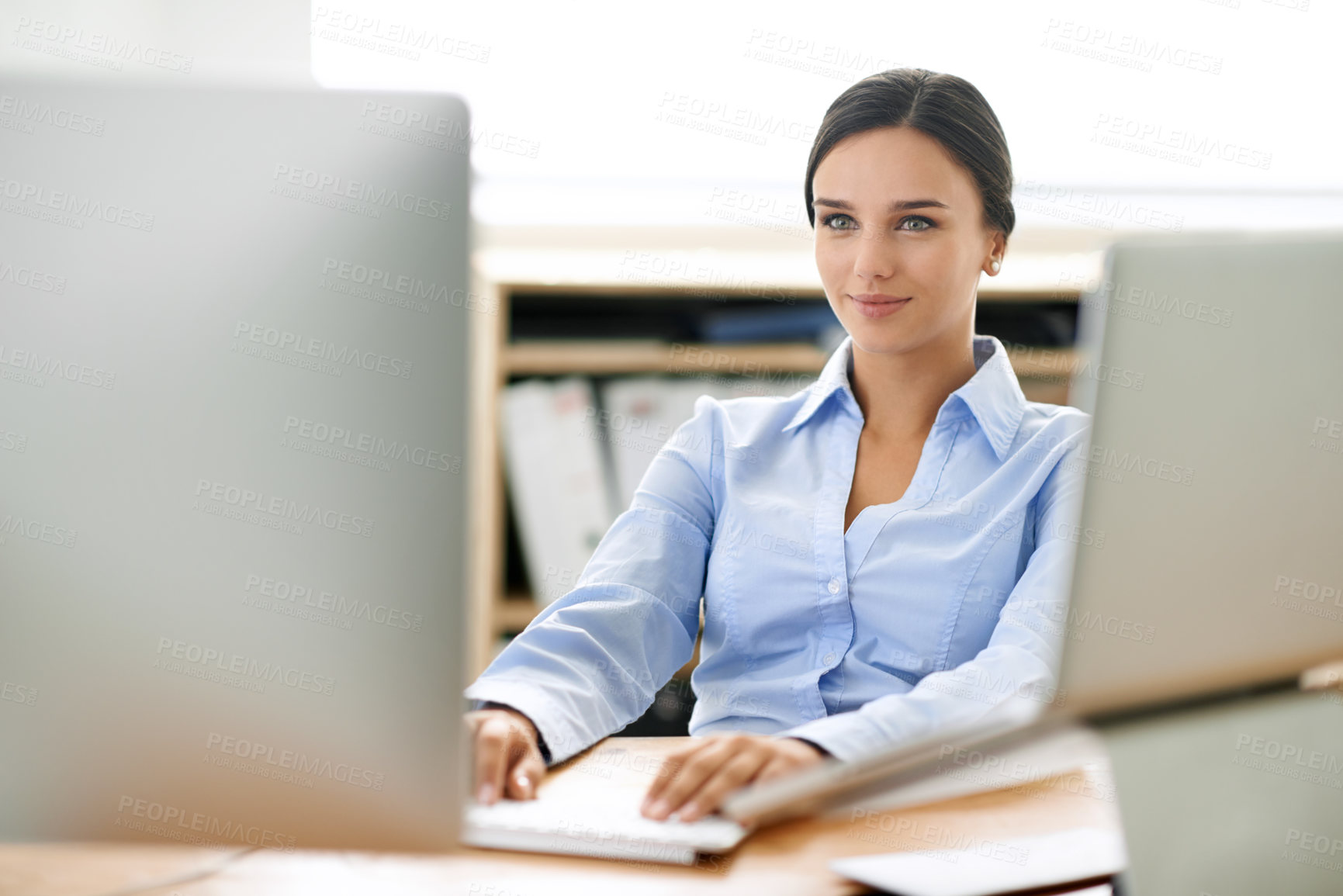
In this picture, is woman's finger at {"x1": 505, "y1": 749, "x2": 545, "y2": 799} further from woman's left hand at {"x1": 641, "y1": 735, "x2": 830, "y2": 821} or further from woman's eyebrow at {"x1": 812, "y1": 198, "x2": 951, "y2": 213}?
woman's eyebrow at {"x1": 812, "y1": 198, "x2": 951, "y2": 213}

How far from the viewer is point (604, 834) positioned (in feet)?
2.28

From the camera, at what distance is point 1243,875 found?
0.74m

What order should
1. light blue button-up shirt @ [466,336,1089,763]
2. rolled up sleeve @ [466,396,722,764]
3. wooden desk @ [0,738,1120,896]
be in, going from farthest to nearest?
light blue button-up shirt @ [466,336,1089,763]
rolled up sleeve @ [466,396,722,764]
wooden desk @ [0,738,1120,896]

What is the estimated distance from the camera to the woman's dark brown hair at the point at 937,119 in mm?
1242

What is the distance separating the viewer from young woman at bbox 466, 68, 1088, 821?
1156mm

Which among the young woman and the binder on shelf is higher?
the binder on shelf

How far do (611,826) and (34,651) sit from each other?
1.22 feet

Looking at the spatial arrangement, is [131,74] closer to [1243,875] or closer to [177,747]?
[177,747]

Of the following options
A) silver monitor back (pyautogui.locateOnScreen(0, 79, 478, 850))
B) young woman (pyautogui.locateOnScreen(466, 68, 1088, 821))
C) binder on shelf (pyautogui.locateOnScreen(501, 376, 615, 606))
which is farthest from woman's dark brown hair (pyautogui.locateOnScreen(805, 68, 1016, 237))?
binder on shelf (pyautogui.locateOnScreen(501, 376, 615, 606))

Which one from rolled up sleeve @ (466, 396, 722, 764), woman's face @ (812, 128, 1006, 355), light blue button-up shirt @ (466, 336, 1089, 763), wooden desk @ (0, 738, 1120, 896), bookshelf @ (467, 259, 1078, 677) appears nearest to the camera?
wooden desk @ (0, 738, 1120, 896)

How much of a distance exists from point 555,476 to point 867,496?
1.08m

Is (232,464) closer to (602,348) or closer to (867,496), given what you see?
(867,496)

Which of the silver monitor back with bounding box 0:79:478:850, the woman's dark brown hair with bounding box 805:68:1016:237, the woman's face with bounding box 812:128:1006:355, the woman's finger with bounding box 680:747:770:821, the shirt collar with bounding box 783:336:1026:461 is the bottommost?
the woman's finger with bounding box 680:747:770:821

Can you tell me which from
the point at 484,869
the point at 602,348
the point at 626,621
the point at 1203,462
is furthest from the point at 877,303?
the point at 602,348
